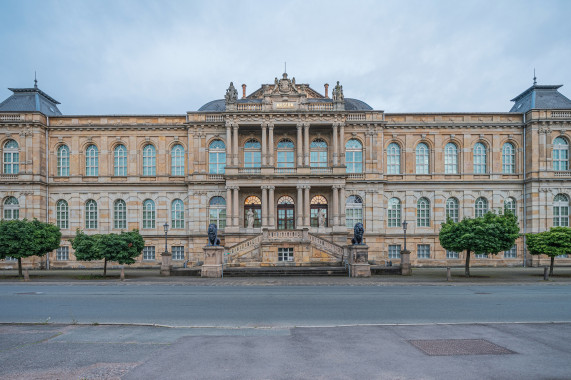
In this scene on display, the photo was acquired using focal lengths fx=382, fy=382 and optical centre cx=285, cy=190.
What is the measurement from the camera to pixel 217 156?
41250 millimetres

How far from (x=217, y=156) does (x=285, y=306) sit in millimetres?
27678

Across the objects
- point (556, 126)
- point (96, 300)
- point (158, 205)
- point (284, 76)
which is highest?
point (284, 76)

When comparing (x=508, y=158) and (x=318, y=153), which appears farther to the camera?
(x=508, y=158)

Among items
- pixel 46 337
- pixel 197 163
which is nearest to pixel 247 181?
pixel 197 163

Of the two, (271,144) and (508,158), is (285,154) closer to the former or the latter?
(271,144)

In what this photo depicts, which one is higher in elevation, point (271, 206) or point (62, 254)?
point (271, 206)

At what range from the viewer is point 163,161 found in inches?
1639

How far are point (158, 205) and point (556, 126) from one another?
42.9 meters

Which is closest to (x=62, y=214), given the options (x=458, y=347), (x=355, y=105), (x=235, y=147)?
Result: (x=235, y=147)

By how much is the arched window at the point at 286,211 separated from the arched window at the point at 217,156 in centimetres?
734

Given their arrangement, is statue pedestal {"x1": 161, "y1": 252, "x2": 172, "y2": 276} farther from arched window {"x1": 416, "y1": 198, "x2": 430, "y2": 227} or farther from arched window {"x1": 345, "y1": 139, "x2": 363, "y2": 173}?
arched window {"x1": 416, "y1": 198, "x2": 430, "y2": 227}

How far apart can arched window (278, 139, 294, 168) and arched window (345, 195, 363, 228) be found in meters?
7.32

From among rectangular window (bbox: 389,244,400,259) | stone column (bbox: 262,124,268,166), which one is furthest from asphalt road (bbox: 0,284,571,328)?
stone column (bbox: 262,124,268,166)

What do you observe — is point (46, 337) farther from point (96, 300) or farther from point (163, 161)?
point (163, 161)
